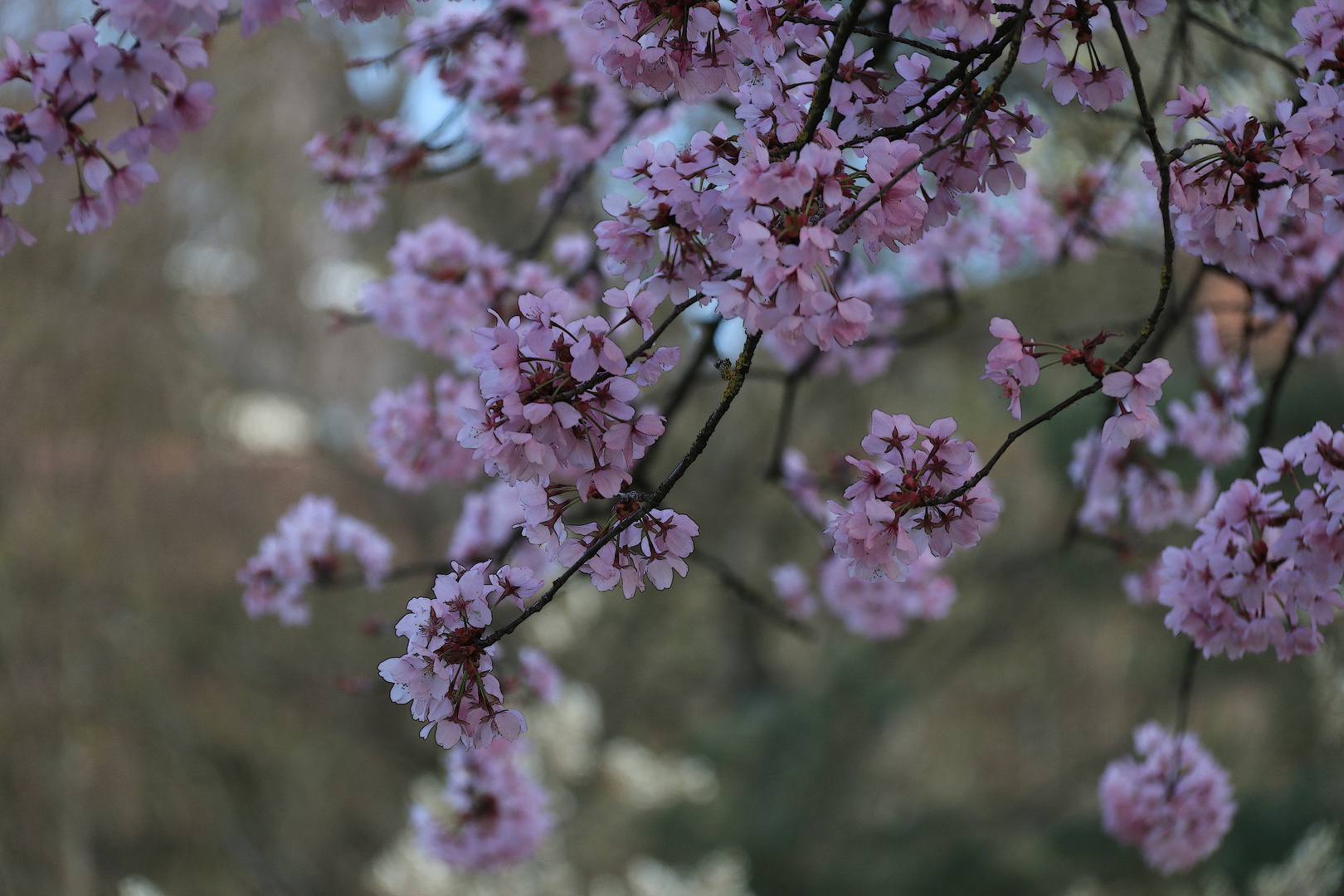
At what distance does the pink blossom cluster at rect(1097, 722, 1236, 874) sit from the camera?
168cm

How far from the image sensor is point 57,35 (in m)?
0.82

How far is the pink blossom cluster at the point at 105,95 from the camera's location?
29.7 inches

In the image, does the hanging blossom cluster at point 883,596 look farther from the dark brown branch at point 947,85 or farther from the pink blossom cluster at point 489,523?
the dark brown branch at point 947,85

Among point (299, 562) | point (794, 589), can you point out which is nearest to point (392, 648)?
point (794, 589)

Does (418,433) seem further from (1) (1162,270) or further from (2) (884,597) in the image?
(1) (1162,270)

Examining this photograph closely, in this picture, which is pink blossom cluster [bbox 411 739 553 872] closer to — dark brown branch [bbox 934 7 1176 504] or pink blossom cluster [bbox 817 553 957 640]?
pink blossom cluster [bbox 817 553 957 640]

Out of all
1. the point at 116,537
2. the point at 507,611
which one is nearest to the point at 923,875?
the point at 507,611

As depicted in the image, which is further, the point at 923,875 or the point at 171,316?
the point at 171,316

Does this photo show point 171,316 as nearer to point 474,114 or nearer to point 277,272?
point 277,272

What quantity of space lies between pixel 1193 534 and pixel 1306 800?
155cm

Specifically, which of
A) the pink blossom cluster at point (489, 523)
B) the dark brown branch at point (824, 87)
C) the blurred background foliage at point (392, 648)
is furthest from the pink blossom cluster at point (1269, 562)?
the blurred background foliage at point (392, 648)

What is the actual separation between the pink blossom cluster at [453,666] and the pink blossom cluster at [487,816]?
123 cm

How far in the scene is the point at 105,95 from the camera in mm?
822

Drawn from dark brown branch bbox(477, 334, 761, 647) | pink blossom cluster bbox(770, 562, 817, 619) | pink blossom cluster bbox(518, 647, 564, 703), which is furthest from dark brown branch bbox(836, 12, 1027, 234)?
pink blossom cluster bbox(770, 562, 817, 619)
